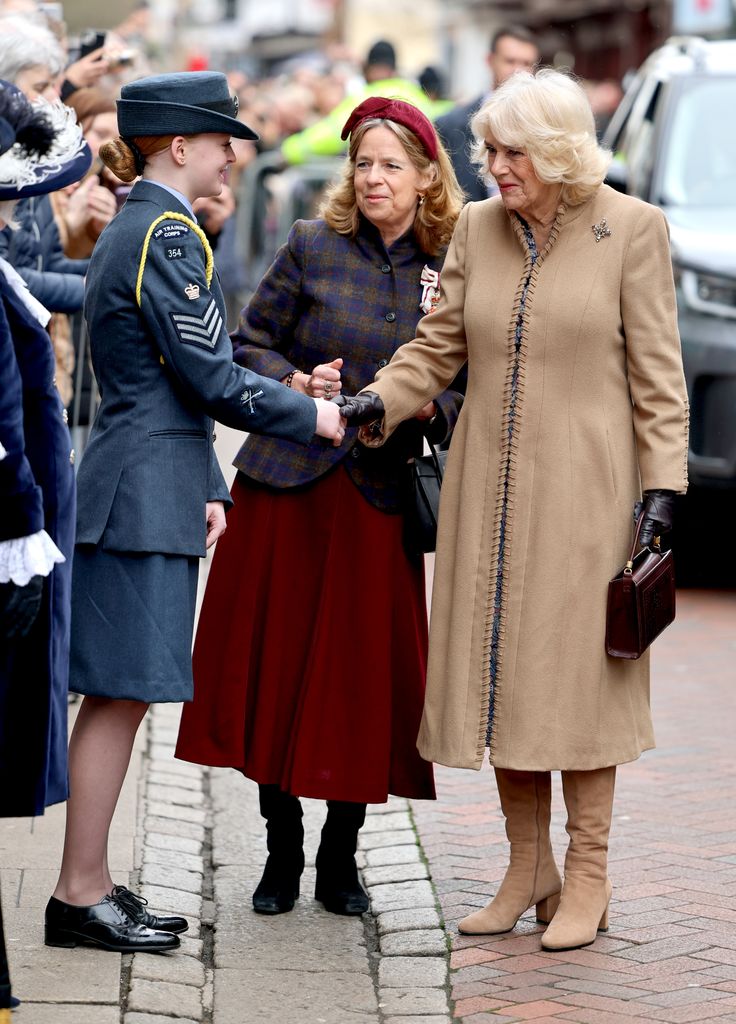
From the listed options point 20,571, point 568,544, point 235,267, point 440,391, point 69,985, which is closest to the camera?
point 20,571

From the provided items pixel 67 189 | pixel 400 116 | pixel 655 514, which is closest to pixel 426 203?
pixel 400 116

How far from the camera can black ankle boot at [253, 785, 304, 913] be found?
4993 millimetres

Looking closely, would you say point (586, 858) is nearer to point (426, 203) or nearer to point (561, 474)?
point (561, 474)

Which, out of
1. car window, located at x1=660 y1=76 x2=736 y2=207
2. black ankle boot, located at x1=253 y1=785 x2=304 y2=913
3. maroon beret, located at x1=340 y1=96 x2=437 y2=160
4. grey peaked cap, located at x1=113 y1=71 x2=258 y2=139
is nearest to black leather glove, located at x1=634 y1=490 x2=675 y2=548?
maroon beret, located at x1=340 y1=96 x2=437 y2=160

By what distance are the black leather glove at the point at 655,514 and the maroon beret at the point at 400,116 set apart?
1078 millimetres

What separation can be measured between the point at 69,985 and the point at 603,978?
1.23m

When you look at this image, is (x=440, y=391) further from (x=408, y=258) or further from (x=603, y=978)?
(x=603, y=978)

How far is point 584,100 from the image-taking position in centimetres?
457

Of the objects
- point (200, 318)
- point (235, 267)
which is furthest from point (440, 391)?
point (235, 267)

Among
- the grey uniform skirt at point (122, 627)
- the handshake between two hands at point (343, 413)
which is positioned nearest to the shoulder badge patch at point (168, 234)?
the handshake between two hands at point (343, 413)

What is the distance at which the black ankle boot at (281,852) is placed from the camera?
4.99 metres

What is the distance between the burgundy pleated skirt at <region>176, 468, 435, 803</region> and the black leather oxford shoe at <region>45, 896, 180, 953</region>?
22.4 inches

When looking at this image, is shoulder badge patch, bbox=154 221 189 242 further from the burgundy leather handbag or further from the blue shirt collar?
the burgundy leather handbag

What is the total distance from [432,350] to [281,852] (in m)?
1.37
